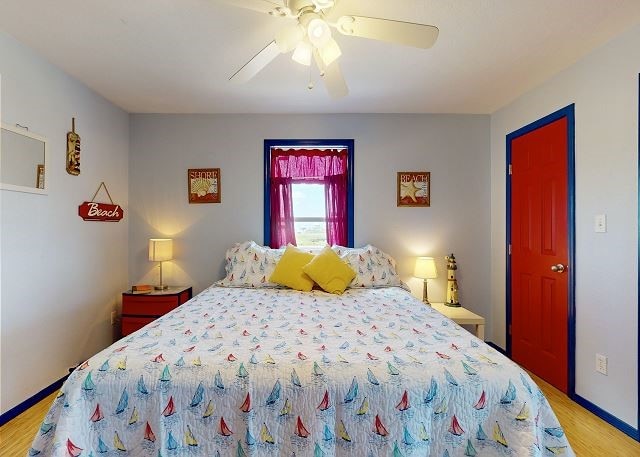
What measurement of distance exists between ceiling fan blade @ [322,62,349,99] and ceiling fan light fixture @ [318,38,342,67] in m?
0.10

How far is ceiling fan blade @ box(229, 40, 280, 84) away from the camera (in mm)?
1688

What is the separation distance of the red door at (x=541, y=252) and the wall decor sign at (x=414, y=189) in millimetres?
782

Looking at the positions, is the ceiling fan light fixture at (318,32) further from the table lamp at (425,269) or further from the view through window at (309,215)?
the table lamp at (425,269)

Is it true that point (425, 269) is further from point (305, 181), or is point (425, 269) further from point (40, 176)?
point (40, 176)

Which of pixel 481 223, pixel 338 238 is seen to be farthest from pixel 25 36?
pixel 481 223

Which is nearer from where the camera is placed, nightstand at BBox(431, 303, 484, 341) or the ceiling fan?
the ceiling fan

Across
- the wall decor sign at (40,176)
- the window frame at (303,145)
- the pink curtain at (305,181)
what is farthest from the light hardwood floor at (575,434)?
the pink curtain at (305,181)

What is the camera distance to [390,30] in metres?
1.46

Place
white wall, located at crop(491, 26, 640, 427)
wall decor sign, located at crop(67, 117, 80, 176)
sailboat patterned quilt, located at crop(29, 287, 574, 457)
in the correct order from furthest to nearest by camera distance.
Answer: wall decor sign, located at crop(67, 117, 80, 176) < white wall, located at crop(491, 26, 640, 427) < sailboat patterned quilt, located at crop(29, 287, 574, 457)

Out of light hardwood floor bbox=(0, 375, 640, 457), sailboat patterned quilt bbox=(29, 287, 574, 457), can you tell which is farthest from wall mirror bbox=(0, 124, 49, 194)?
sailboat patterned quilt bbox=(29, 287, 574, 457)

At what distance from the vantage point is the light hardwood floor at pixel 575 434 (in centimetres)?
181

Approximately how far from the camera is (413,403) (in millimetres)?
1181

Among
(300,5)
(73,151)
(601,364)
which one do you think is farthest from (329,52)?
(601,364)

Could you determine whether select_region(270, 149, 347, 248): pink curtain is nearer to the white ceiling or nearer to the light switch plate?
the white ceiling
